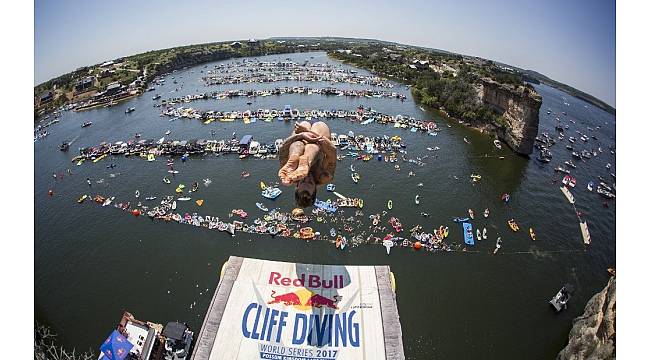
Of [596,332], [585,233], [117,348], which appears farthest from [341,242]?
[585,233]

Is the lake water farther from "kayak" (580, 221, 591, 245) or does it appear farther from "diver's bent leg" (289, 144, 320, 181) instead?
"diver's bent leg" (289, 144, 320, 181)

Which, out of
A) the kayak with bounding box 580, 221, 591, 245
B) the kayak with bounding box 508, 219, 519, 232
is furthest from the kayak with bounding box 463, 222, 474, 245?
the kayak with bounding box 580, 221, 591, 245

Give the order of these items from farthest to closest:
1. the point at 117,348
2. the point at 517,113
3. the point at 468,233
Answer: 1. the point at 517,113
2. the point at 468,233
3. the point at 117,348

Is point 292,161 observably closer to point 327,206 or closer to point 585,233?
point 327,206

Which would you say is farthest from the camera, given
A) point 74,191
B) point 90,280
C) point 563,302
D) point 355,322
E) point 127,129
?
point 127,129

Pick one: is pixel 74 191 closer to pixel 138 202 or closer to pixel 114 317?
pixel 138 202

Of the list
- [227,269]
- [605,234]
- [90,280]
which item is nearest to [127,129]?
[90,280]
